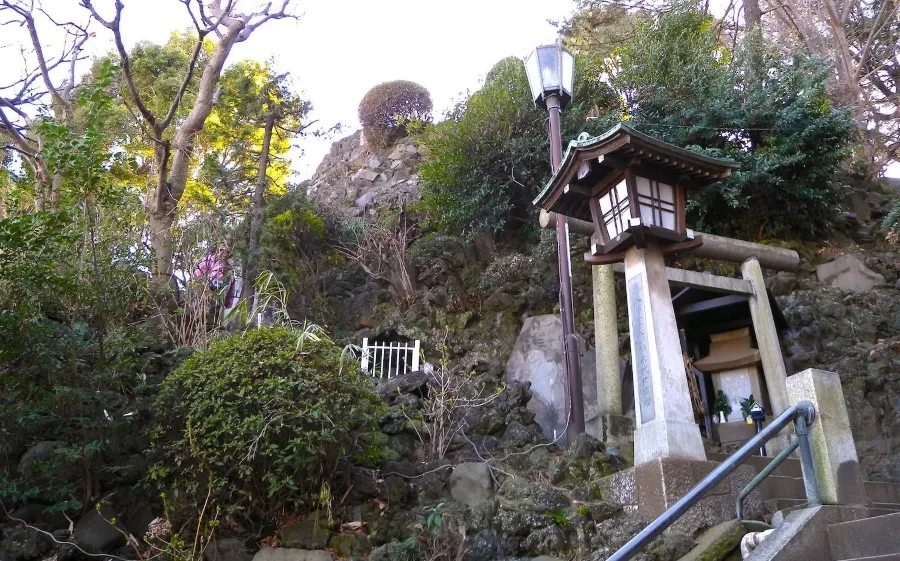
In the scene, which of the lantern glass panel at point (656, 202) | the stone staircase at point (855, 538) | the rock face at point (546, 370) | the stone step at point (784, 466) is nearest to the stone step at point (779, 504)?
the stone step at point (784, 466)

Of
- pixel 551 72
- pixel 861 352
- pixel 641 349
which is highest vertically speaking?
pixel 551 72

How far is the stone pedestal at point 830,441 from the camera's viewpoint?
4477 millimetres

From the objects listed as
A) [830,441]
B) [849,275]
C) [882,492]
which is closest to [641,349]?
[830,441]

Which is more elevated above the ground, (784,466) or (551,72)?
(551,72)

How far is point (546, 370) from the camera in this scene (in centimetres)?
1120

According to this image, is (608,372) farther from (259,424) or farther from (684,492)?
(259,424)

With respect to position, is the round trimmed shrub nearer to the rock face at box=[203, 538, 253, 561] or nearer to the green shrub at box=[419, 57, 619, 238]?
the green shrub at box=[419, 57, 619, 238]

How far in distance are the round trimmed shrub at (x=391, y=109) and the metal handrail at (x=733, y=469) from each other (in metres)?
19.4

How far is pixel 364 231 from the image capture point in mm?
14523

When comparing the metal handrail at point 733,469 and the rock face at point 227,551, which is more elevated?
the metal handrail at point 733,469

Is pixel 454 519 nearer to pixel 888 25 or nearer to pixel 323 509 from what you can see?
pixel 323 509

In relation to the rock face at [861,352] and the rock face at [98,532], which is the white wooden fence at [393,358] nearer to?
the rock face at [98,532]

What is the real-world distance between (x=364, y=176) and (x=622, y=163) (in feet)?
48.5

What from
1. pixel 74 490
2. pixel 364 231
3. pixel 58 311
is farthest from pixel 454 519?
pixel 364 231
